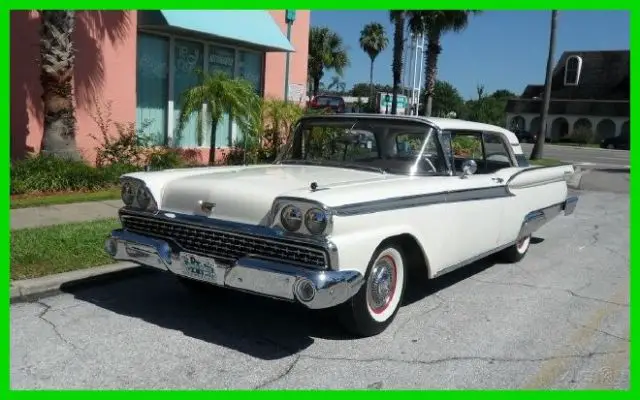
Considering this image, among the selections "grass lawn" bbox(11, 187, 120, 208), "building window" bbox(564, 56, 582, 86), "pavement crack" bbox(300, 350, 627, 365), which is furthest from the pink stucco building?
"building window" bbox(564, 56, 582, 86)

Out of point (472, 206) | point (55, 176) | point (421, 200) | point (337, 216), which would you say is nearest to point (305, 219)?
point (337, 216)

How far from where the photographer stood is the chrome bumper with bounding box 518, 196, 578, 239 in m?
6.39

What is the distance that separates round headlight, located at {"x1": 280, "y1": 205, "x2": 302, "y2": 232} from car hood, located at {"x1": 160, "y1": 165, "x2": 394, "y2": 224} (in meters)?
0.10

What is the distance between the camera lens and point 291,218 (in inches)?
153

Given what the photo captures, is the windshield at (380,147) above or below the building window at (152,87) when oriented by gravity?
below

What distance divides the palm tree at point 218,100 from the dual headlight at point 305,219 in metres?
7.38

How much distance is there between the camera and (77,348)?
13.0 ft

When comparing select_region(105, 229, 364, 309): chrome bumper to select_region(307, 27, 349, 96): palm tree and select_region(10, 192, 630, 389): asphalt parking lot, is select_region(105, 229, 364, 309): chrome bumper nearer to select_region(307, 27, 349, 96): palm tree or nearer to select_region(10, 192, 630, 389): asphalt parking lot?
select_region(10, 192, 630, 389): asphalt parking lot

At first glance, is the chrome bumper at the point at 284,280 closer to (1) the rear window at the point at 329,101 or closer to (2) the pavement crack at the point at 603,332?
(2) the pavement crack at the point at 603,332

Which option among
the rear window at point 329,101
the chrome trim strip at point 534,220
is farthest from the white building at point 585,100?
the chrome trim strip at point 534,220

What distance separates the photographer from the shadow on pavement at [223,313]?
426cm

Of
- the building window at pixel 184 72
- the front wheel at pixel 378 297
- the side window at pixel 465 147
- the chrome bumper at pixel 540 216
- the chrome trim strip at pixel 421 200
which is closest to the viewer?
the chrome trim strip at pixel 421 200

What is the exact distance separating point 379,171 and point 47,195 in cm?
586

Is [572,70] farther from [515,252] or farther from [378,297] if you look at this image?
[378,297]
